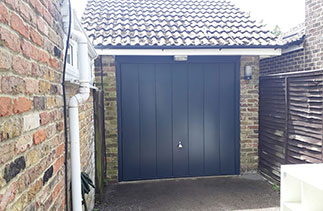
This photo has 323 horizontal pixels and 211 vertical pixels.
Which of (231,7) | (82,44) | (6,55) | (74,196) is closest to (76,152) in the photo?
(74,196)

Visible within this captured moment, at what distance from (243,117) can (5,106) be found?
4.76 m

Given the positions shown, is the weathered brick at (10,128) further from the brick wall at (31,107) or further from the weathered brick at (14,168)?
the weathered brick at (14,168)

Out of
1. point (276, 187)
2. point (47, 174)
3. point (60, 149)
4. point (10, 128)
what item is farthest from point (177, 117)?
point (10, 128)

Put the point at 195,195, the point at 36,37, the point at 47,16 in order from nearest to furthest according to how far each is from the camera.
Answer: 1. the point at 36,37
2. the point at 47,16
3. the point at 195,195

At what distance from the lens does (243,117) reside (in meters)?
5.15

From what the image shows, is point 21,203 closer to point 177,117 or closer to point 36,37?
point 36,37

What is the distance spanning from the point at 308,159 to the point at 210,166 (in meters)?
1.86

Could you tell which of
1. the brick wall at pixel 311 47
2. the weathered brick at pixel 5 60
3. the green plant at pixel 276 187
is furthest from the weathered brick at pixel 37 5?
the brick wall at pixel 311 47

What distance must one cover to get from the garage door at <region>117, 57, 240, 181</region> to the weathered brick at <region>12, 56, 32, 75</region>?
354cm

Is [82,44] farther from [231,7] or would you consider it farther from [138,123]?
[231,7]

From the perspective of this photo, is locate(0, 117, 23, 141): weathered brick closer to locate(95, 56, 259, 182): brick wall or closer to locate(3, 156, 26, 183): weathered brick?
locate(3, 156, 26, 183): weathered brick

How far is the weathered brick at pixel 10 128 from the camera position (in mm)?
984

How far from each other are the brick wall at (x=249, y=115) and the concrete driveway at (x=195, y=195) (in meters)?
0.41

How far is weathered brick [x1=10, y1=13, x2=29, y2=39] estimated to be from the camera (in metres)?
1.09
